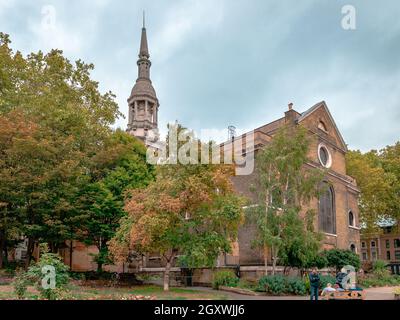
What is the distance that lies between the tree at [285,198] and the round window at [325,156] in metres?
11.2

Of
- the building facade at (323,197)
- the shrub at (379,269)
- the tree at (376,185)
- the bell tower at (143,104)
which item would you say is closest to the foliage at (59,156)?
the building facade at (323,197)

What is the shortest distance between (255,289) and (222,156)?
776 centimetres

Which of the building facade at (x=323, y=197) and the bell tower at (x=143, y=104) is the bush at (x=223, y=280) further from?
the bell tower at (x=143, y=104)

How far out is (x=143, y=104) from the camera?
61.0 meters

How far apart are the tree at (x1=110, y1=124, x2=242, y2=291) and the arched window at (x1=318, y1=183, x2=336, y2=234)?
14834 millimetres

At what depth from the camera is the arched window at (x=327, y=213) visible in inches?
1356

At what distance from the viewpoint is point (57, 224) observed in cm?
2420

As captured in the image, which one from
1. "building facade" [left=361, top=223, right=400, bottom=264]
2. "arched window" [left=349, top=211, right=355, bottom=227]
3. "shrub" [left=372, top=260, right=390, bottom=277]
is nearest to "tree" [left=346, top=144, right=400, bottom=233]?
"arched window" [left=349, top=211, right=355, bottom=227]

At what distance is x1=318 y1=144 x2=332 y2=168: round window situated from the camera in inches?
1423

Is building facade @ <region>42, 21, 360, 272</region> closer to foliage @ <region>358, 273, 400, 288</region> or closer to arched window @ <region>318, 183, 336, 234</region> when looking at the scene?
arched window @ <region>318, 183, 336, 234</region>

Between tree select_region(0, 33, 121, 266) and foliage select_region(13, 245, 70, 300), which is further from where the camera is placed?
tree select_region(0, 33, 121, 266)

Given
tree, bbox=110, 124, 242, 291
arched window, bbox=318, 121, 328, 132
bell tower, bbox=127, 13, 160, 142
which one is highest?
bell tower, bbox=127, 13, 160, 142
